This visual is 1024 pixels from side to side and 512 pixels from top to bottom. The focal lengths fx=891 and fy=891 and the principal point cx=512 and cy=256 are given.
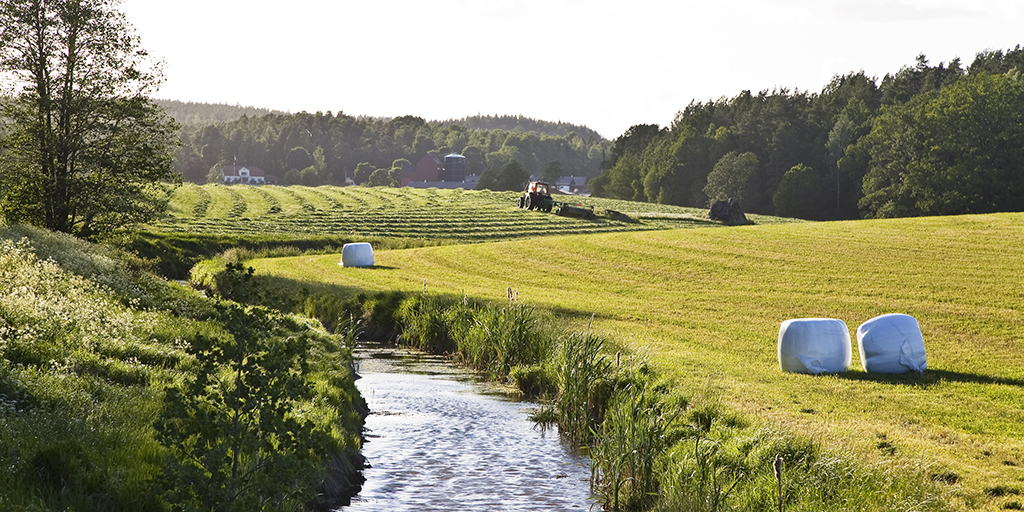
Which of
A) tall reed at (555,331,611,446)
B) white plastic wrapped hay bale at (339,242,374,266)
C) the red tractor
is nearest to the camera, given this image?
tall reed at (555,331,611,446)

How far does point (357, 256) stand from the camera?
40.2 meters

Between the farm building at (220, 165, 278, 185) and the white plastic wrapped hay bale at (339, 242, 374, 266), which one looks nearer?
the white plastic wrapped hay bale at (339, 242, 374, 266)

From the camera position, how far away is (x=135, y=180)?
31.5 meters

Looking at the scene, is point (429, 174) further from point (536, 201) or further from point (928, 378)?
point (928, 378)

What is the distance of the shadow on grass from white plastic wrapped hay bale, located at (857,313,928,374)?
0.19 metres

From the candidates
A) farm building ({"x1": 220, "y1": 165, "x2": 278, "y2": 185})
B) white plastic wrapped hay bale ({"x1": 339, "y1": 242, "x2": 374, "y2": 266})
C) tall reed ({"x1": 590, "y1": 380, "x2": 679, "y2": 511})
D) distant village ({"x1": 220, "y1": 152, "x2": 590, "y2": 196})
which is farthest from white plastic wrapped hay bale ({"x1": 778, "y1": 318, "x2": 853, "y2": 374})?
farm building ({"x1": 220, "y1": 165, "x2": 278, "y2": 185})

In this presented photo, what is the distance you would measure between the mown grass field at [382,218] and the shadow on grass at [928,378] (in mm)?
45245

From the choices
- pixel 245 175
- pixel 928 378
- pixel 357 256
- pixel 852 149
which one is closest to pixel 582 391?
pixel 928 378

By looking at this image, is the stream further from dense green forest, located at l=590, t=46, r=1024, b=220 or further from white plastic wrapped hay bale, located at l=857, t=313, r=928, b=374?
dense green forest, located at l=590, t=46, r=1024, b=220

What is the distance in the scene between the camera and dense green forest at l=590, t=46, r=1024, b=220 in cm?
8306

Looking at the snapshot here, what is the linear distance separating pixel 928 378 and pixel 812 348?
6.38 feet

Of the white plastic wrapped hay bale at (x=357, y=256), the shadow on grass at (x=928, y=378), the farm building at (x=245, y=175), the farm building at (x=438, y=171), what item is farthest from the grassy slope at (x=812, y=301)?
the farm building at (x=245, y=175)

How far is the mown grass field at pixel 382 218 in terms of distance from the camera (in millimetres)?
62375

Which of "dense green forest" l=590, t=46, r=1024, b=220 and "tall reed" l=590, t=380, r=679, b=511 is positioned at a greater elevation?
"dense green forest" l=590, t=46, r=1024, b=220
